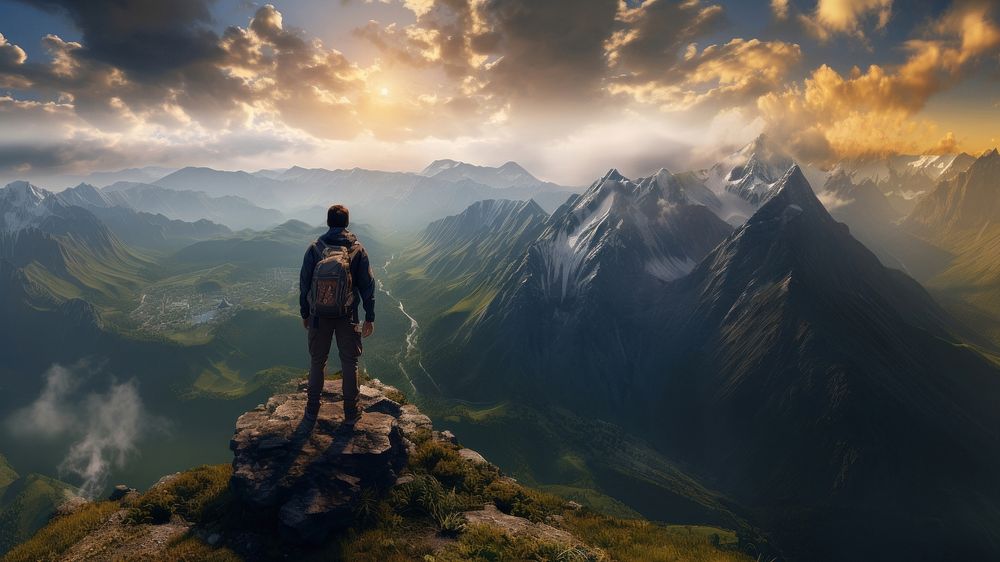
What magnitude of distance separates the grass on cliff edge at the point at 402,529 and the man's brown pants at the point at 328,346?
5.28 m

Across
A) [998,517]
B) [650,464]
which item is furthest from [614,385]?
[998,517]

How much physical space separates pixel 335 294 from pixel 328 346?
3.18m

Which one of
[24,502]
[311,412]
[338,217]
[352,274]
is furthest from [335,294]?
[24,502]

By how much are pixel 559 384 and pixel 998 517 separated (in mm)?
137079

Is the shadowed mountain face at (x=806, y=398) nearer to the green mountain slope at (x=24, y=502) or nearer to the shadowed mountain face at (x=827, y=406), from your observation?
the shadowed mountain face at (x=827, y=406)

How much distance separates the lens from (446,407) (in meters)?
171

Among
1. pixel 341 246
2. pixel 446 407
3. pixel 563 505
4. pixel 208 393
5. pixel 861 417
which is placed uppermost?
Answer: pixel 341 246

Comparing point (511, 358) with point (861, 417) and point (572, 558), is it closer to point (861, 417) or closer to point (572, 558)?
point (861, 417)

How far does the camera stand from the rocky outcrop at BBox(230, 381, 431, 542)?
15883mm

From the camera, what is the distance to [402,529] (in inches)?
655

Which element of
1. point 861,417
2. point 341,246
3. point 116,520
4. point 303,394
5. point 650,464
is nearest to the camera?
point 116,520

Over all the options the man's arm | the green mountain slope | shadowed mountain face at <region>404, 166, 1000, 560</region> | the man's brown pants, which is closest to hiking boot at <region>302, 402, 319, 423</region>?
the man's brown pants

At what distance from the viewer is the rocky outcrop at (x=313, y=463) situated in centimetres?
1588

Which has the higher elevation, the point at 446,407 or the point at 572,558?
the point at 572,558
